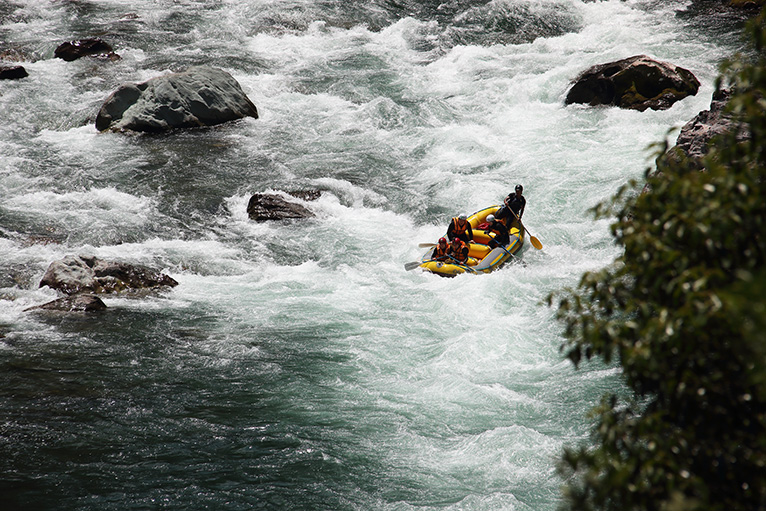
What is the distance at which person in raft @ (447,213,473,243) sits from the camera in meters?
11.7

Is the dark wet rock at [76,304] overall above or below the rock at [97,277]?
above

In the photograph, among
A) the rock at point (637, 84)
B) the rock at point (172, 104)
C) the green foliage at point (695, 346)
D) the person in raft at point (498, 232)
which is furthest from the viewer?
the rock at point (172, 104)

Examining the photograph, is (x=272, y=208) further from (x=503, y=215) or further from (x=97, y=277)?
(x=503, y=215)

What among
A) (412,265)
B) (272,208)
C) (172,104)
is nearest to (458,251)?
(412,265)

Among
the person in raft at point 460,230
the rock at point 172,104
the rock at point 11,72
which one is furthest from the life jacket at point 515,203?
the rock at point 11,72

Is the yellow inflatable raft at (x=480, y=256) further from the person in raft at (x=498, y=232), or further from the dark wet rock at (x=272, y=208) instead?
the dark wet rock at (x=272, y=208)

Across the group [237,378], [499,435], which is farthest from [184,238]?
[499,435]

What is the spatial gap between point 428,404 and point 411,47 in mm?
15949

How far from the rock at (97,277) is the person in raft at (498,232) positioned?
17.8 feet

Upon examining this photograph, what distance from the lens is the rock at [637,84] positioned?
15219 millimetres

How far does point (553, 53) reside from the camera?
1961 cm

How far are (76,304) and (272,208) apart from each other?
4658 millimetres

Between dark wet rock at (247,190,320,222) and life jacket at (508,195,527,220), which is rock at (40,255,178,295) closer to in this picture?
dark wet rock at (247,190,320,222)

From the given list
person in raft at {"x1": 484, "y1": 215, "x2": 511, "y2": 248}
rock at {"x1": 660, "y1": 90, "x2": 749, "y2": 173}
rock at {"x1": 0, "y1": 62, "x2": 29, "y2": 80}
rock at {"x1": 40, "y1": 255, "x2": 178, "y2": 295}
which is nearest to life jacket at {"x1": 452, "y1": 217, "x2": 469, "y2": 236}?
person in raft at {"x1": 484, "y1": 215, "x2": 511, "y2": 248}
